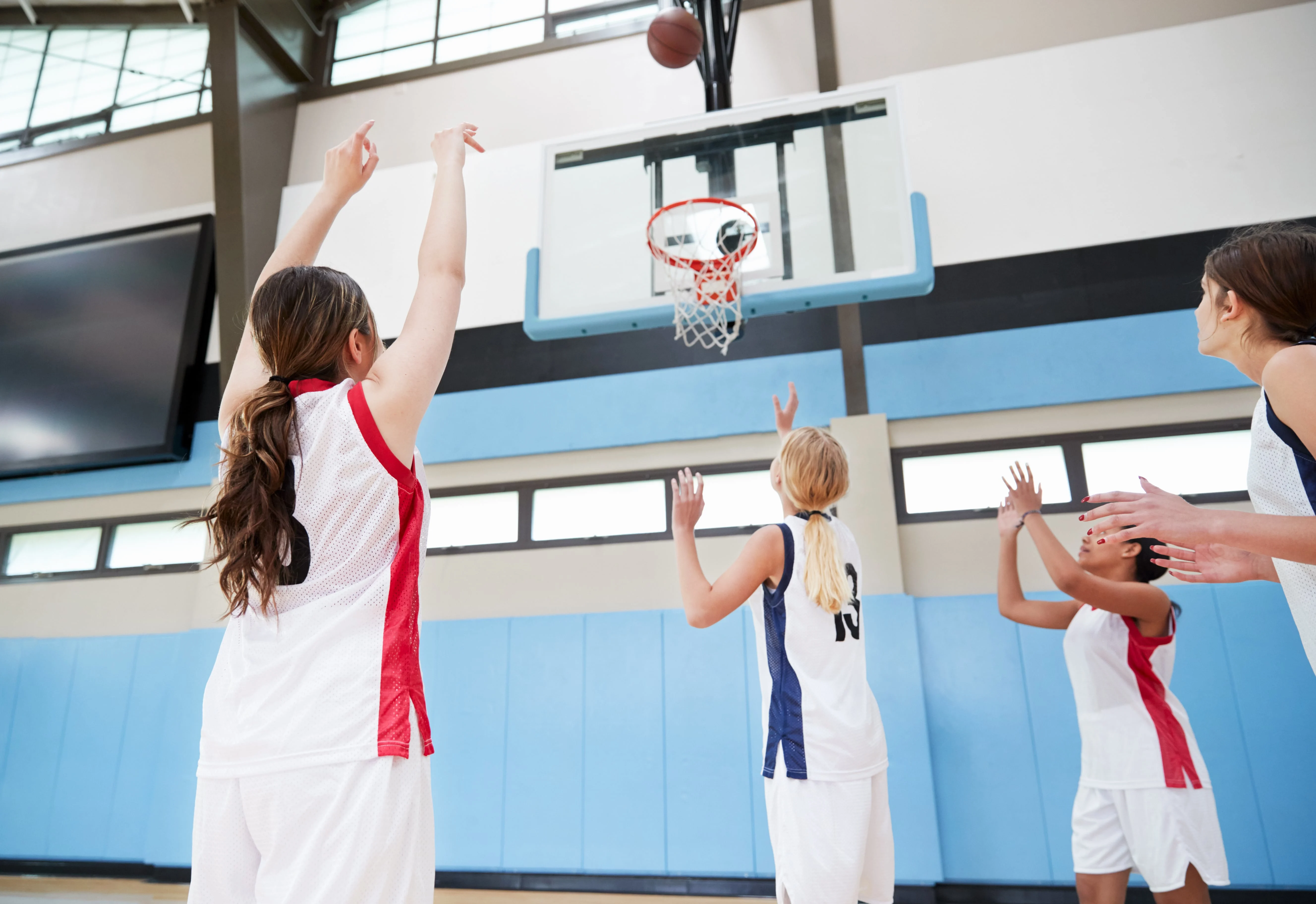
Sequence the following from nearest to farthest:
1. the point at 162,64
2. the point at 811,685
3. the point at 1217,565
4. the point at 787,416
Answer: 1. the point at 1217,565
2. the point at 811,685
3. the point at 787,416
4. the point at 162,64

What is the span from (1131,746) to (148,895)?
4866 millimetres

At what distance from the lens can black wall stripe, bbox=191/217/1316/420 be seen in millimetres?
4219

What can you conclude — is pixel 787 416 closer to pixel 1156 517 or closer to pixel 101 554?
pixel 1156 517

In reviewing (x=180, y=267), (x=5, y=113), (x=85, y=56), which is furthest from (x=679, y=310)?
(x=5, y=113)

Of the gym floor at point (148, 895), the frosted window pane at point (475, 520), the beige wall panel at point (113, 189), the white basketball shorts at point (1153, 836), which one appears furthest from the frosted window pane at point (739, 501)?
the beige wall panel at point (113, 189)

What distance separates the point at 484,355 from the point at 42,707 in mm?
3557

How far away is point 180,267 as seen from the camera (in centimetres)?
562

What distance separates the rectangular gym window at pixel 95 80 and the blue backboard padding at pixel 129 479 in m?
2.85

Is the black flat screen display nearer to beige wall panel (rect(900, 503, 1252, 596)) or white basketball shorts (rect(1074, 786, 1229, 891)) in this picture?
beige wall panel (rect(900, 503, 1252, 596))

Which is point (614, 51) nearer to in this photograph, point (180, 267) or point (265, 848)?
point (180, 267)

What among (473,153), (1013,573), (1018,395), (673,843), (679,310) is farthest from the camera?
→ (473,153)

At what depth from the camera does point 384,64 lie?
244 inches

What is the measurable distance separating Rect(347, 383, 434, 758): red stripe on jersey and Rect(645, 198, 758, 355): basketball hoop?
2558 millimetres

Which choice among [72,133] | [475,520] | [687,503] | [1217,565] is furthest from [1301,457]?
[72,133]
